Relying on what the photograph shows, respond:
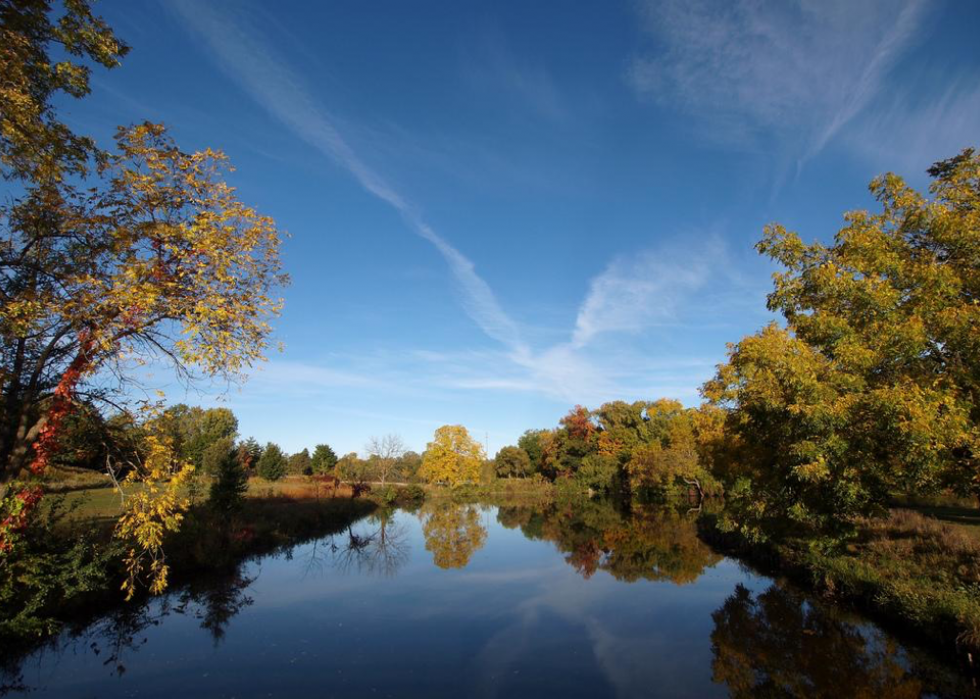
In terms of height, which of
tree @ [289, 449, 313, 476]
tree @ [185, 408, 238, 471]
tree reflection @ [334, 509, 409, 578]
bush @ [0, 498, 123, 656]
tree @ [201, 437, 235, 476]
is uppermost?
tree @ [185, 408, 238, 471]

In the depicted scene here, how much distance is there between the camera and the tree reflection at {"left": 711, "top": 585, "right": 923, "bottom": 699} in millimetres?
10492

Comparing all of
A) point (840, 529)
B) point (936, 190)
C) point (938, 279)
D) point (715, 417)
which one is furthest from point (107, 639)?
point (715, 417)

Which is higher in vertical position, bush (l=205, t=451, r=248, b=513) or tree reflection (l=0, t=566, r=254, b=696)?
bush (l=205, t=451, r=248, b=513)

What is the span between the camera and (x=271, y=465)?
65.1 meters

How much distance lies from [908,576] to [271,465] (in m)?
66.0

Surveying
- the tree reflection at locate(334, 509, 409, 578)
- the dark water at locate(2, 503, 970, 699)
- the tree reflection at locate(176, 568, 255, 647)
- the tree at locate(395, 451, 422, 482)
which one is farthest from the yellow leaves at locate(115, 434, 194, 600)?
the tree at locate(395, 451, 422, 482)

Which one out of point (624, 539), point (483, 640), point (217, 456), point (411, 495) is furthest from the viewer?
point (411, 495)

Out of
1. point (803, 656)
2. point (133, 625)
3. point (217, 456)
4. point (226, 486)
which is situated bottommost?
point (803, 656)

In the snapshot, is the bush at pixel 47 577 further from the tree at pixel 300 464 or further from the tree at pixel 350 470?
the tree at pixel 300 464

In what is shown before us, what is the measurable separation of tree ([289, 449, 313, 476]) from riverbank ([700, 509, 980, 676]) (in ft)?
278

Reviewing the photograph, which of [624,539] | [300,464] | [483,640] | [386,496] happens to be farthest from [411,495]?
[483,640]

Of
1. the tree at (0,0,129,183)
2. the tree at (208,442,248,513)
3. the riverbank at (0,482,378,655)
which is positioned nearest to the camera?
the tree at (0,0,129,183)

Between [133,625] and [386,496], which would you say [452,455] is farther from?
[133,625]

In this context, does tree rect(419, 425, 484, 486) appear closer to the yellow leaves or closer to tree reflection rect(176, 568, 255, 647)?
tree reflection rect(176, 568, 255, 647)
